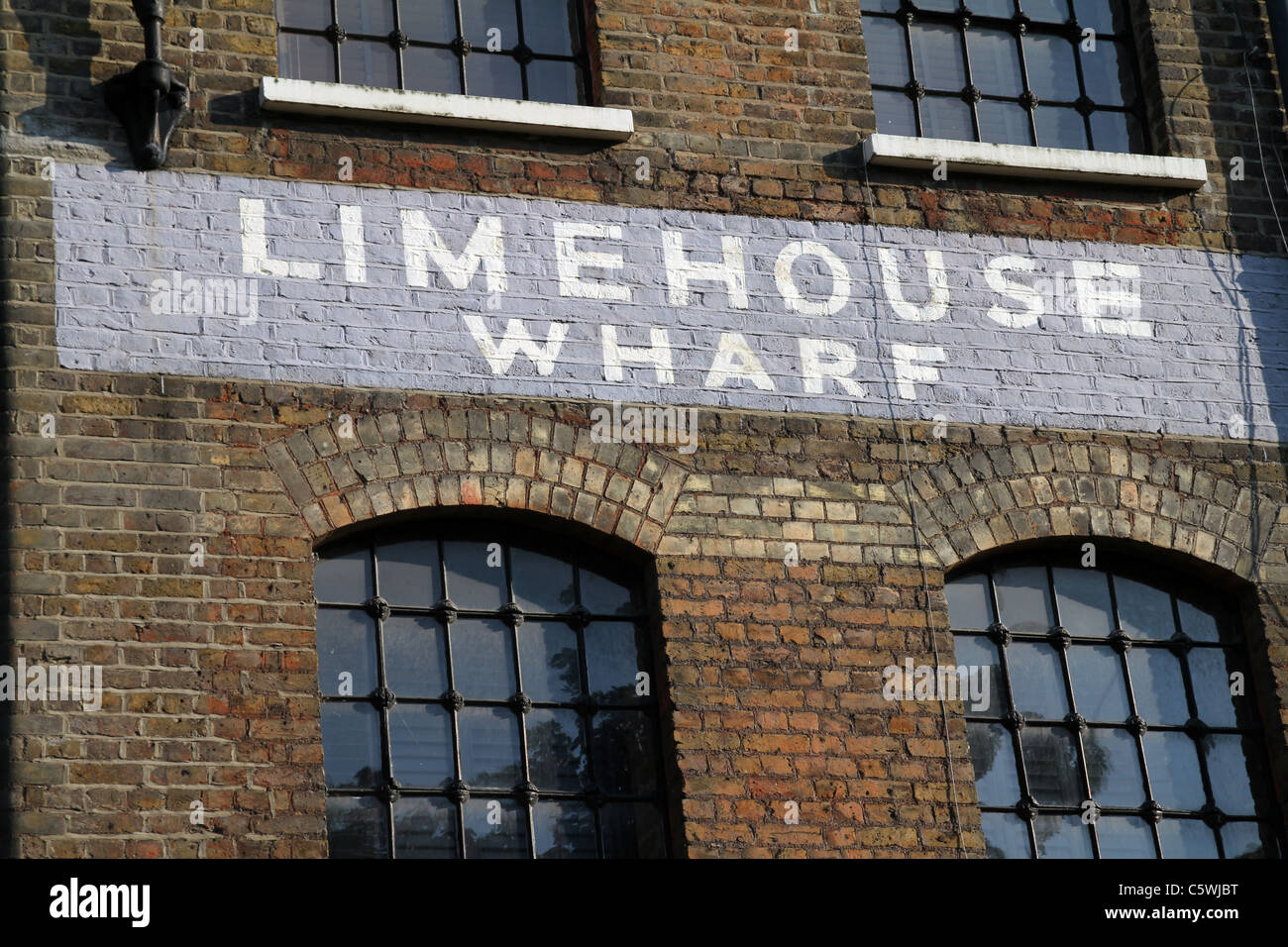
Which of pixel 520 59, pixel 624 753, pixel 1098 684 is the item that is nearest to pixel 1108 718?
pixel 1098 684

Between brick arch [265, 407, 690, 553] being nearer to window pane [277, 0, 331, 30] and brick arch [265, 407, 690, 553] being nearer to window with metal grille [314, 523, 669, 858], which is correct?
window with metal grille [314, 523, 669, 858]

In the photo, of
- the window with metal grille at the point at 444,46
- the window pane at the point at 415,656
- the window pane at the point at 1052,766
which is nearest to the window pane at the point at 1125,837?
the window pane at the point at 1052,766

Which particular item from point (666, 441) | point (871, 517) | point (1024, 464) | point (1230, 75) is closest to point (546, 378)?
point (666, 441)

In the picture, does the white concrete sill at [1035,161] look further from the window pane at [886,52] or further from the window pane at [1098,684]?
the window pane at [1098,684]

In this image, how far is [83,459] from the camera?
29.6ft

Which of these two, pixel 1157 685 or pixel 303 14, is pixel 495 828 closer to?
pixel 1157 685

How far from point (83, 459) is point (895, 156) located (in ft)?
12.8

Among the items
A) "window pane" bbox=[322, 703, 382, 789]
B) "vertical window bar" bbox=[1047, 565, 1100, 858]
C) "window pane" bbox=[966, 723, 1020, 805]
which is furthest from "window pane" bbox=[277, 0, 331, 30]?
"window pane" bbox=[966, 723, 1020, 805]

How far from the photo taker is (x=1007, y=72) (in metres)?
11.3

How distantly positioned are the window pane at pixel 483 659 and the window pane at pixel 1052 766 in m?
2.21

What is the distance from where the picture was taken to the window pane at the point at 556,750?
9.27 metres
